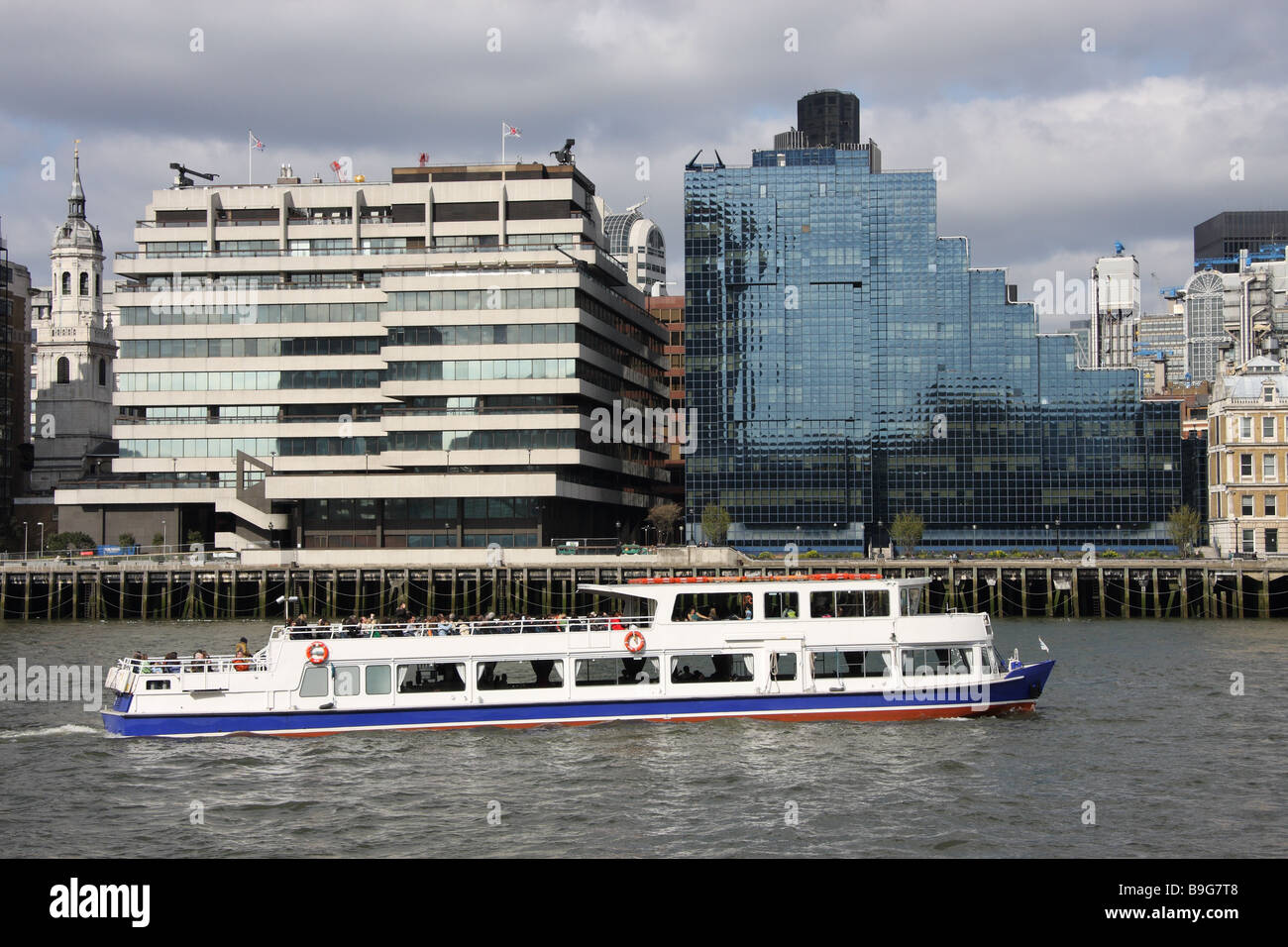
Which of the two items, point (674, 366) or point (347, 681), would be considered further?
point (674, 366)

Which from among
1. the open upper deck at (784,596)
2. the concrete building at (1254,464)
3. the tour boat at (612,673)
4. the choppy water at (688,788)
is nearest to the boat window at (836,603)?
the open upper deck at (784,596)

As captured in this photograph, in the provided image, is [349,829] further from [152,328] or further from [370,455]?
[152,328]

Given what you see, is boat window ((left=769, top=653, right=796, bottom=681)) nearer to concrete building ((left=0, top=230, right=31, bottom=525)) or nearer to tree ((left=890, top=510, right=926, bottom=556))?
tree ((left=890, top=510, right=926, bottom=556))

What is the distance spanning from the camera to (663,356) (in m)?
147

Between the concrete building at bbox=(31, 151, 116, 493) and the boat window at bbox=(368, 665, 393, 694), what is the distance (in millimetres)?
126310

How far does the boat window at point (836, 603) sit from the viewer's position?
137ft

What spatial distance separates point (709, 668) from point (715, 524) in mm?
80833

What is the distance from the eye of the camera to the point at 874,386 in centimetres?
12762

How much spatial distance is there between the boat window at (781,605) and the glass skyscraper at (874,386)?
8395 centimetres

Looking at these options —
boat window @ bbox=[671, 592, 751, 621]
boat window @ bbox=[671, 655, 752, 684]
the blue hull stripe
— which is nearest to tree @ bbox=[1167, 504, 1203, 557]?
boat window @ bbox=[671, 592, 751, 621]

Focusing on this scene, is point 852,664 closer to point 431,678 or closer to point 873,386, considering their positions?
point 431,678

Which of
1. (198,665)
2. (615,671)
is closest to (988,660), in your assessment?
(615,671)

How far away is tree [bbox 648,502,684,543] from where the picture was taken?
128 metres

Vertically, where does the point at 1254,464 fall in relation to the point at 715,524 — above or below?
above
